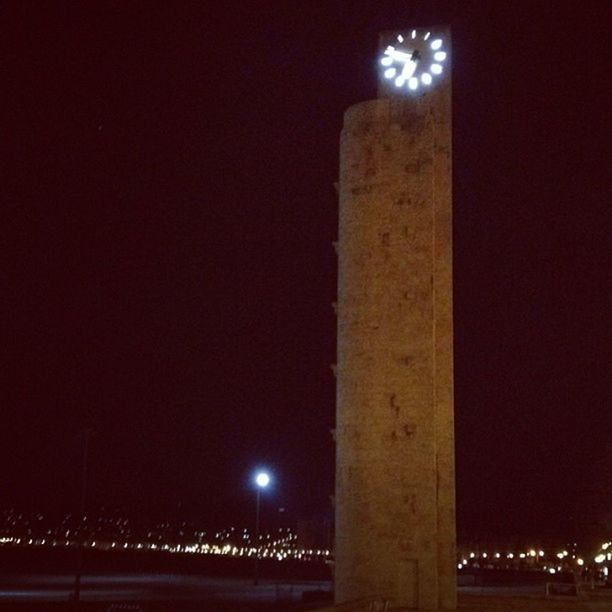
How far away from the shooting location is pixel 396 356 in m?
31.7

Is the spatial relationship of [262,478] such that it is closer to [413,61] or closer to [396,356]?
[396,356]

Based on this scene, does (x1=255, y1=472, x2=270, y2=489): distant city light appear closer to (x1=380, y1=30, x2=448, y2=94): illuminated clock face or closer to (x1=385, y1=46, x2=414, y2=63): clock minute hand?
(x1=380, y1=30, x2=448, y2=94): illuminated clock face

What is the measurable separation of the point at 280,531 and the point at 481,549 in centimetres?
4177

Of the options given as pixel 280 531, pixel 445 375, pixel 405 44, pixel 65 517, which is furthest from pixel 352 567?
pixel 65 517

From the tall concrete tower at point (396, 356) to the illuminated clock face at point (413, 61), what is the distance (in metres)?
0.36

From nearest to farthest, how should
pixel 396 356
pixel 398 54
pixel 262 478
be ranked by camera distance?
pixel 396 356
pixel 398 54
pixel 262 478

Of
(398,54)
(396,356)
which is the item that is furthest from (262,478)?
(398,54)

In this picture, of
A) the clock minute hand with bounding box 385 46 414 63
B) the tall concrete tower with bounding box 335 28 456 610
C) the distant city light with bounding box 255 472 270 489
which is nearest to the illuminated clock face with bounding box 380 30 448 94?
the clock minute hand with bounding box 385 46 414 63

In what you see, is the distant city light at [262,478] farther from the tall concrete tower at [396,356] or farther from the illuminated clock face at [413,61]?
the illuminated clock face at [413,61]

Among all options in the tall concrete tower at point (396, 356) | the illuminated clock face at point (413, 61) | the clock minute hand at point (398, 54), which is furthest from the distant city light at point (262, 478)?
the clock minute hand at point (398, 54)

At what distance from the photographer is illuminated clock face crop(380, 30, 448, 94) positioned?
3456 cm

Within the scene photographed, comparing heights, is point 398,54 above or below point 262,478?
above

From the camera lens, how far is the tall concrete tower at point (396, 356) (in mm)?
31016

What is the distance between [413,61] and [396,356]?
10.5 meters
